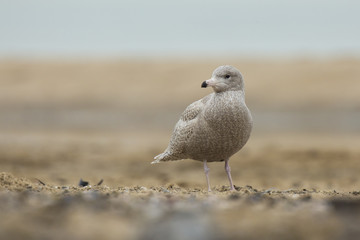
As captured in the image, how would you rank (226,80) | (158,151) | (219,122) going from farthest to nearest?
(158,151) → (226,80) → (219,122)

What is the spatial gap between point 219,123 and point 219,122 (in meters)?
0.01

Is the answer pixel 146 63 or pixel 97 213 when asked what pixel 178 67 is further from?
pixel 97 213

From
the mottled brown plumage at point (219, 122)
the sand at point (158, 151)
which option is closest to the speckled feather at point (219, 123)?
the mottled brown plumage at point (219, 122)

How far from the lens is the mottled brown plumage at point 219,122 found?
674 centimetres

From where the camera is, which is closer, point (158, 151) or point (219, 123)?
point (219, 123)

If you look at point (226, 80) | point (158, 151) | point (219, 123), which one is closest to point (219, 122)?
point (219, 123)

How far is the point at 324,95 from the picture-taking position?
28078 mm

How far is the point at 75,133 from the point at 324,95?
12.3 m

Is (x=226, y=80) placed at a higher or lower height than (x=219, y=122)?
higher

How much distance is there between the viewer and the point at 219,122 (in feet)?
22.1

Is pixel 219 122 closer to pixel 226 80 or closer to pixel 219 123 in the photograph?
pixel 219 123

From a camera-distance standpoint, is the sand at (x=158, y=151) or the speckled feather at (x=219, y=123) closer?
the sand at (x=158, y=151)

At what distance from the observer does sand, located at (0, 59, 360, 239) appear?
3.98 metres

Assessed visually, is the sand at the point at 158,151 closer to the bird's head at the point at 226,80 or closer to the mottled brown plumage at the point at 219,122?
the mottled brown plumage at the point at 219,122
